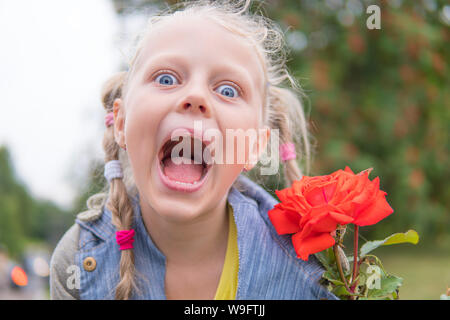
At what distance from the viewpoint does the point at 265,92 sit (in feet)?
5.25

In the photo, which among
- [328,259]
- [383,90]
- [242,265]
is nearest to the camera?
[328,259]

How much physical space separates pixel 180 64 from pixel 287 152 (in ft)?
1.90

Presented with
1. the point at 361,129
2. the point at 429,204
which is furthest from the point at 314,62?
the point at 429,204

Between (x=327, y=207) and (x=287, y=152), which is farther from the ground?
(x=287, y=152)

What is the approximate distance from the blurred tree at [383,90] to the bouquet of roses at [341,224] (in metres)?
4.87

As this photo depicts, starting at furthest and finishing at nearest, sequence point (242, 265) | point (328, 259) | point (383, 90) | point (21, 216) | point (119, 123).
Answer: point (21, 216)
point (383, 90)
point (119, 123)
point (242, 265)
point (328, 259)

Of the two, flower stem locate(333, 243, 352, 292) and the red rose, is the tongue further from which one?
flower stem locate(333, 243, 352, 292)

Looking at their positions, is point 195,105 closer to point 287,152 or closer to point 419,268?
point 287,152

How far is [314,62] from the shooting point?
637 cm

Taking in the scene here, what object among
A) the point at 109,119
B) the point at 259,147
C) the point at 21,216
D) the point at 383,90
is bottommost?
the point at 259,147

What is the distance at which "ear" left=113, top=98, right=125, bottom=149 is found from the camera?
4.93 feet

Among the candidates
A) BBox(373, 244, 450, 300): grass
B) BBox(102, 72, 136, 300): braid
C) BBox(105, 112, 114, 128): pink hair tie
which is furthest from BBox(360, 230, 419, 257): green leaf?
BBox(373, 244, 450, 300): grass

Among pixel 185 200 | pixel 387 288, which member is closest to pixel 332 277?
pixel 387 288

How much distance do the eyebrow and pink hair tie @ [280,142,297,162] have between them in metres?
0.37
